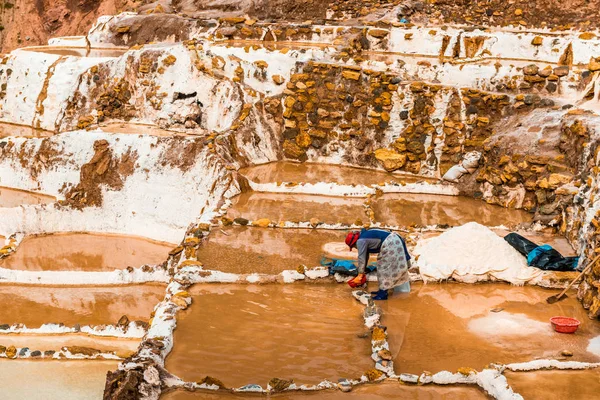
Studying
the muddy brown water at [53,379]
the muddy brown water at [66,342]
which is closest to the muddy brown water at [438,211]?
the muddy brown water at [66,342]

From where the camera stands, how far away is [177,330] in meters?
6.22

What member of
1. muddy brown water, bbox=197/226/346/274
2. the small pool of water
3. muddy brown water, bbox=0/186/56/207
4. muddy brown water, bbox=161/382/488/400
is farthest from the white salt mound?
the small pool of water

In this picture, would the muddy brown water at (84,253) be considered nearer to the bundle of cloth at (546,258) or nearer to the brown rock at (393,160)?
the brown rock at (393,160)

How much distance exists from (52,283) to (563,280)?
21.6 feet

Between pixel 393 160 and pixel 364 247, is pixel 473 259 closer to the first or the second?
pixel 364 247

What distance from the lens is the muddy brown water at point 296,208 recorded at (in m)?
9.20

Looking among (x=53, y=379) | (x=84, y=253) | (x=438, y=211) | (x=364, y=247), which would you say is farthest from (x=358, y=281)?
(x=84, y=253)

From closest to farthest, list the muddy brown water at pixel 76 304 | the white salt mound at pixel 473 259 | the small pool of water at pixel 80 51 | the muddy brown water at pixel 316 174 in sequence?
the white salt mound at pixel 473 259
the muddy brown water at pixel 76 304
the muddy brown water at pixel 316 174
the small pool of water at pixel 80 51

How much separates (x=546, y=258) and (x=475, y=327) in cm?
145

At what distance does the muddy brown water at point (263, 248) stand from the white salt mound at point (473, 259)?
1277mm

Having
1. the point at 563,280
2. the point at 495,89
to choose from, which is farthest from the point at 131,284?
the point at 495,89

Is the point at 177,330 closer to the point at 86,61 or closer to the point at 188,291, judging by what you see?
the point at 188,291

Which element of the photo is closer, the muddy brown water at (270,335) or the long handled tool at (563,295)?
the muddy brown water at (270,335)

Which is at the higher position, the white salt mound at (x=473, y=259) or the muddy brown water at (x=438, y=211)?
the white salt mound at (x=473, y=259)
